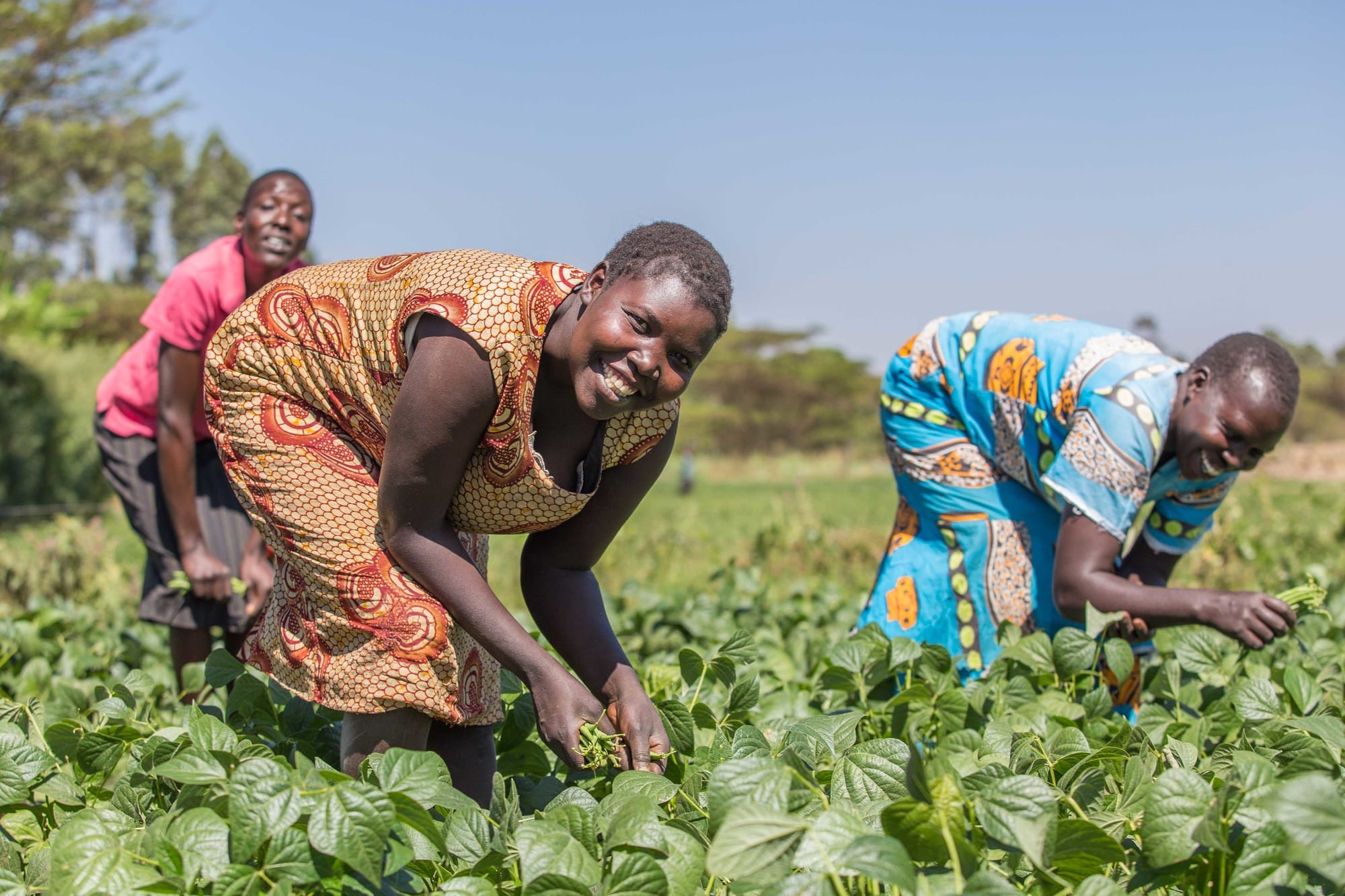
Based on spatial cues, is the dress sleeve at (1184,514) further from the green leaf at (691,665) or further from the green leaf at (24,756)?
the green leaf at (24,756)

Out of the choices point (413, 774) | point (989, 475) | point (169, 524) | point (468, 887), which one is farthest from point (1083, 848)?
point (169, 524)

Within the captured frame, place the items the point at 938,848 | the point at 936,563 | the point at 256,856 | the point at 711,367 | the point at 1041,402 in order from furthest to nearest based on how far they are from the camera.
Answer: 1. the point at 711,367
2. the point at 936,563
3. the point at 1041,402
4. the point at 256,856
5. the point at 938,848

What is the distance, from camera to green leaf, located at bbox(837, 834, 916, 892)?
124cm

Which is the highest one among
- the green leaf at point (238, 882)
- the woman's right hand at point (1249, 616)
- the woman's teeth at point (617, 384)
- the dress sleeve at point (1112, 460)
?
the woman's teeth at point (617, 384)

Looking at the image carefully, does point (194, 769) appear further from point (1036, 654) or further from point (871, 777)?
point (1036, 654)

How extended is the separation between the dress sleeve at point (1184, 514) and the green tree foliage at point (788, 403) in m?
38.1

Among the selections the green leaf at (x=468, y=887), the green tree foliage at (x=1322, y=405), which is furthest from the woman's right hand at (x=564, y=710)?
the green tree foliage at (x=1322, y=405)

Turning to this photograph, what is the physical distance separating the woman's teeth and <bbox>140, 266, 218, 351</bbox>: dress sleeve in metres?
1.87

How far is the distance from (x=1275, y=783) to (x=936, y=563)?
5.65 feet

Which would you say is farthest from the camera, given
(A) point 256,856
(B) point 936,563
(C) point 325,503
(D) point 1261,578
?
(D) point 1261,578

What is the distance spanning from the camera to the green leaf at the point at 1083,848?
1.47 m

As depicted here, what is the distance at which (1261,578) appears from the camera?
561cm

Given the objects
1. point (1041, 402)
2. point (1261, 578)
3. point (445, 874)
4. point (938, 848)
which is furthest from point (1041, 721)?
point (1261, 578)

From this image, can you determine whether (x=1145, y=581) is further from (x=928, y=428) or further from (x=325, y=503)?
(x=325, y=503)
